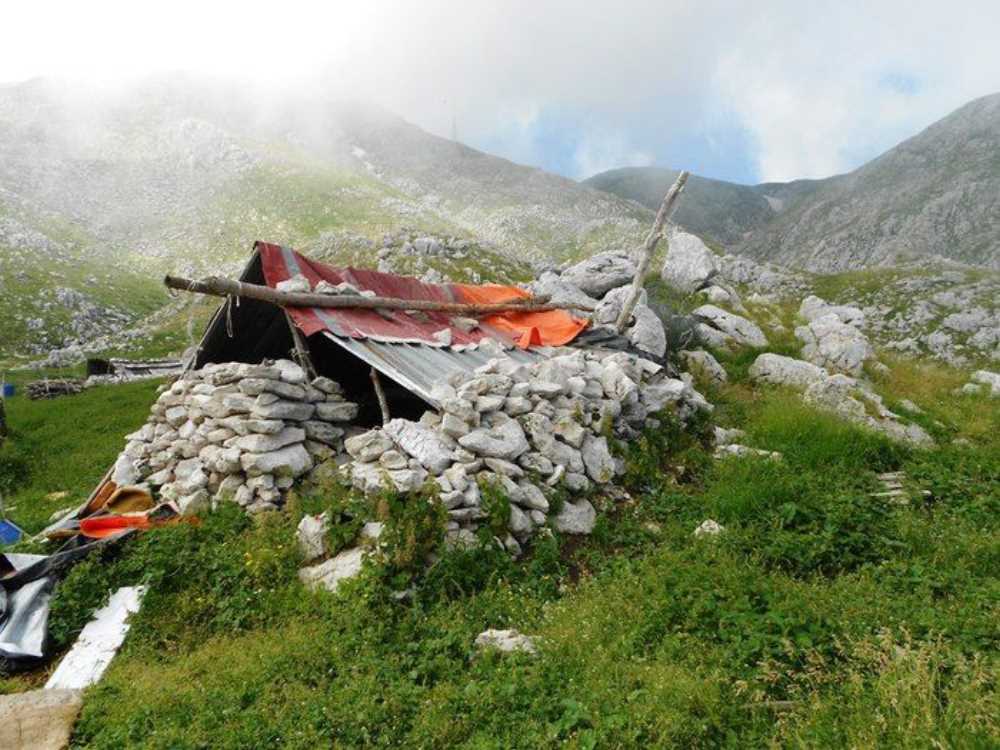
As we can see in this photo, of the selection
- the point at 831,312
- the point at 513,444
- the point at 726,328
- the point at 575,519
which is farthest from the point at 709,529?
the point at 831,312

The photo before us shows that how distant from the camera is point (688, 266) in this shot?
2388 centimetres

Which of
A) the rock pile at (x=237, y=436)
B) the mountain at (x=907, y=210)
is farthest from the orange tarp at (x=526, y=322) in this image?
the mountain at (x=907, y=210)

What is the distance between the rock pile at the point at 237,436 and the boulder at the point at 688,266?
17.6m

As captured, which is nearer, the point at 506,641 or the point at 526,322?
the point at 506,641

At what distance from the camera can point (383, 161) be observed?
5576 inches

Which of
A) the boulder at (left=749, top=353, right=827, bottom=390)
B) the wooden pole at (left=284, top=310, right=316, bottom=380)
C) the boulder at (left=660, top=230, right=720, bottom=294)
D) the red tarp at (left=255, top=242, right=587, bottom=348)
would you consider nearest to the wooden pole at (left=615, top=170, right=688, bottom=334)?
the red tarp at (left=255, top=242, right=587, bottom=348)

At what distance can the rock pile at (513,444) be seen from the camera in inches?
297

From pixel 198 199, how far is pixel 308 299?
A: 354 ft

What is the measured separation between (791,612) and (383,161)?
151741 mm

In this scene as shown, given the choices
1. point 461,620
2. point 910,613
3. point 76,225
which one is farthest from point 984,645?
point 76,225

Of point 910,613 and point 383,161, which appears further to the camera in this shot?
point 383,161

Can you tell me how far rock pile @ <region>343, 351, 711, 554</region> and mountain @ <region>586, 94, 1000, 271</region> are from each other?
7044cm

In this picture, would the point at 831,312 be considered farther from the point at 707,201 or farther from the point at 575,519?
the point at 707,201

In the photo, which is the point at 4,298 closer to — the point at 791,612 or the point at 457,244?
the point at 457,244
